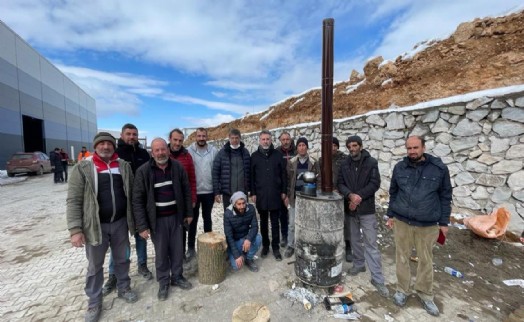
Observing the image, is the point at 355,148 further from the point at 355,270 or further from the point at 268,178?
the point at 355,270

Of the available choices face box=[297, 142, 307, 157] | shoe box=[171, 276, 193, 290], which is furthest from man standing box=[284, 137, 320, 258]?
shoe box=[171, 276, 193, 290]

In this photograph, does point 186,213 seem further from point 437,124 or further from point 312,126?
point 312,126

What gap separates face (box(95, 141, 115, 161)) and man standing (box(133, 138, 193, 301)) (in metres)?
0.39

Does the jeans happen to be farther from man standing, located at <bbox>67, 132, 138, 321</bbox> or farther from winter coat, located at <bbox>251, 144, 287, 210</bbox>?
man standing, located at <bbox>67, 132, 138, 321</bbox>

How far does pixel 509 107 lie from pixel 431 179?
3.27 meters

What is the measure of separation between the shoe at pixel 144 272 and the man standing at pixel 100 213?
0.49 meters

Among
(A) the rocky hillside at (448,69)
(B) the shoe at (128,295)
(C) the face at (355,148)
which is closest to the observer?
(B) the shoe at (128,295)

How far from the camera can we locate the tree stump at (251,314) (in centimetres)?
210

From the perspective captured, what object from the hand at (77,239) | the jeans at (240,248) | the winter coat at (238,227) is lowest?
the jeans at (240,248)

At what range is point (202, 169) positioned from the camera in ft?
13.7

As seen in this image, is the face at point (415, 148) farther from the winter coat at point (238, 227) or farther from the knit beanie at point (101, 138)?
the knit beanie at point (101, 138)

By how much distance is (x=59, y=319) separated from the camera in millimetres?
2902

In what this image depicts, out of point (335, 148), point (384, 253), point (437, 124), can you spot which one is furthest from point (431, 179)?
point (437, 124)

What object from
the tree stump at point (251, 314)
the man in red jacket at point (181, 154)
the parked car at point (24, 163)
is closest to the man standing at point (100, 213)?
the man in red jacket at point (181, 154)
